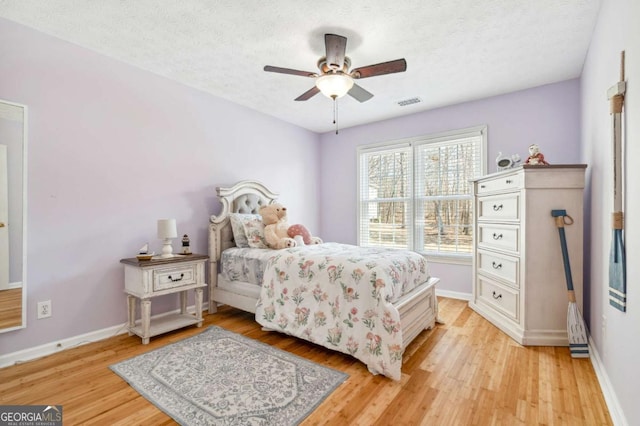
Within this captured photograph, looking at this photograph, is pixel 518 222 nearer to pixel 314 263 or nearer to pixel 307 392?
pixel 314 263

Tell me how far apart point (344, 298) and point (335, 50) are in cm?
192

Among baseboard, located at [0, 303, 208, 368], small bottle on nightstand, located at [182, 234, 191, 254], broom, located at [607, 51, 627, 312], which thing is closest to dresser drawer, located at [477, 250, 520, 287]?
broom, located at [607, 51, 627, 312]

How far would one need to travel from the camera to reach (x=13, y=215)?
225cm

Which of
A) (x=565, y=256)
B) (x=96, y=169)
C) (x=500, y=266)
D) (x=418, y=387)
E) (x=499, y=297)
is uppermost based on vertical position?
(x=96, y=169)

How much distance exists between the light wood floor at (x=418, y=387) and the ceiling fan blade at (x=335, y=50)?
2.33 m

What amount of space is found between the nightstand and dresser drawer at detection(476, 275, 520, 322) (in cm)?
295

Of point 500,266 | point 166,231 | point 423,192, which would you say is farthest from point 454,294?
point 166,231

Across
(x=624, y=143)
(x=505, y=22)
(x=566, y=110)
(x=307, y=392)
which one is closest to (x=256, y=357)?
(x=307, y=392)

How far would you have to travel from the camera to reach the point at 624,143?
5.31 feet

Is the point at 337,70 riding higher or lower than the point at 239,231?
higher

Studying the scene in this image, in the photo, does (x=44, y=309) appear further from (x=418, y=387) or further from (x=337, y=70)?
(x=337, y=70)

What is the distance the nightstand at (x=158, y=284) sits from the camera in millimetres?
2572

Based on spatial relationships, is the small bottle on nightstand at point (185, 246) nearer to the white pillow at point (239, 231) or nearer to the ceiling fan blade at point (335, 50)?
the white pillow at point (239, 231)

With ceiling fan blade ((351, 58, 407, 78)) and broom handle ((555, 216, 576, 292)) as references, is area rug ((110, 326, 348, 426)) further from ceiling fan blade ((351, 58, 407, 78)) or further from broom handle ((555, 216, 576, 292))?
ceiling fan blade ((351, 58, 407, 78))
